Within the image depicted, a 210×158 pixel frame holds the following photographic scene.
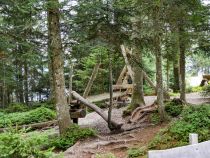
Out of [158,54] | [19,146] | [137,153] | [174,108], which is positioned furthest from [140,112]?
[19,146]

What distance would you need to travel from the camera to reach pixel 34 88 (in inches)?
1022

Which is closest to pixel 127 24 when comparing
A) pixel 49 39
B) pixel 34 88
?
pixel 49 39

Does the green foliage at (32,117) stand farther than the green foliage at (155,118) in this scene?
Yes

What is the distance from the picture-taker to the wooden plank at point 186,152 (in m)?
3.64

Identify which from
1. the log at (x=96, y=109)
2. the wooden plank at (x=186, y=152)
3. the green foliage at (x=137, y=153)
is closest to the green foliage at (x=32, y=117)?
the log at (x=96, y=109)

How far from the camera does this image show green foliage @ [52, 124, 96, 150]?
10051 millimetres

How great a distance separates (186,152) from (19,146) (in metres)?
2.17

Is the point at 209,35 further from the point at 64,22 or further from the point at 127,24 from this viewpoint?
the point at 64,22

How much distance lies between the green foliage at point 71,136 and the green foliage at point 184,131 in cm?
269

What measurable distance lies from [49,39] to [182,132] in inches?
196

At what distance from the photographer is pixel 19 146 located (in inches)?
182

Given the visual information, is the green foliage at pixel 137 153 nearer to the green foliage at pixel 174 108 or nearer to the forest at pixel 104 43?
the forest at pixel 104 43

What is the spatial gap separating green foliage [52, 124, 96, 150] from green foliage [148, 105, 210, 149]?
2693 mm

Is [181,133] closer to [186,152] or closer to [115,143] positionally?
[115,143]
